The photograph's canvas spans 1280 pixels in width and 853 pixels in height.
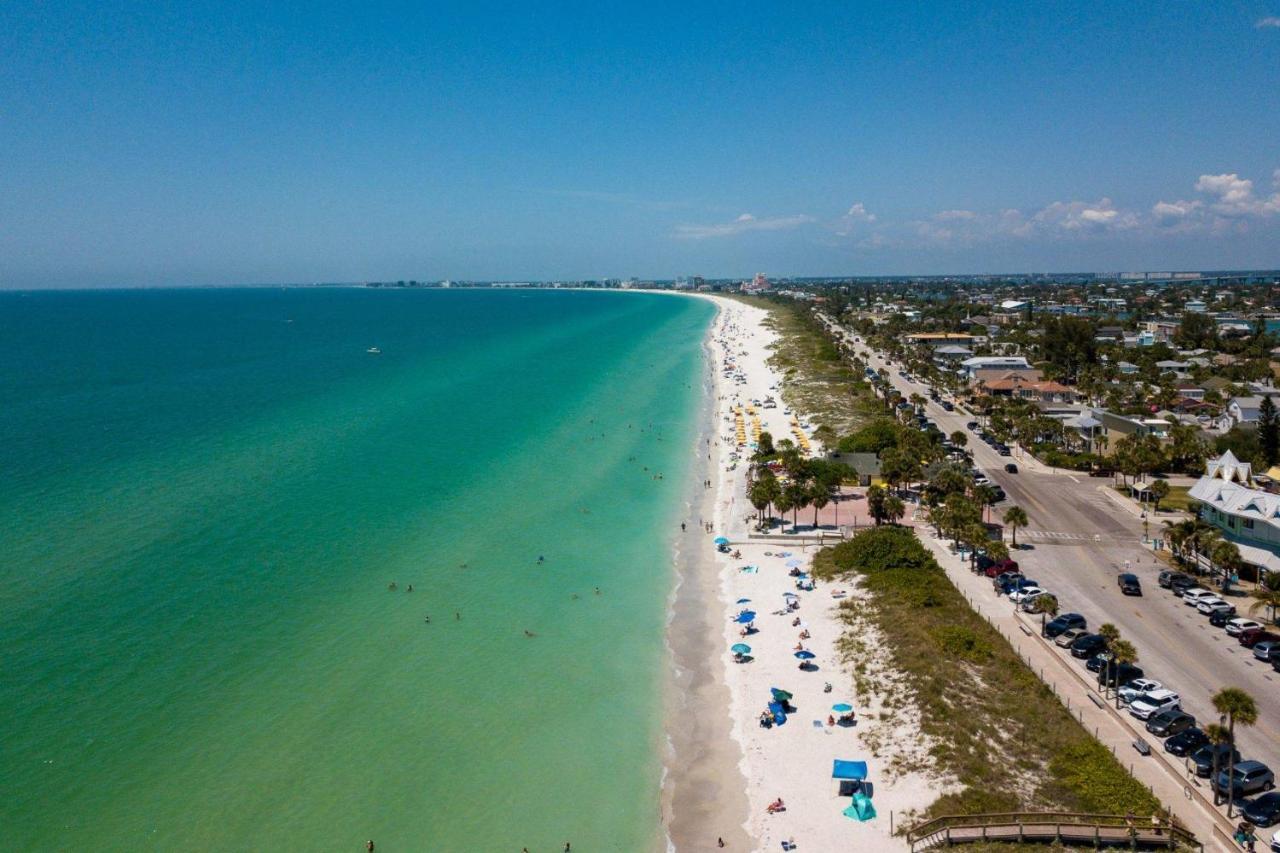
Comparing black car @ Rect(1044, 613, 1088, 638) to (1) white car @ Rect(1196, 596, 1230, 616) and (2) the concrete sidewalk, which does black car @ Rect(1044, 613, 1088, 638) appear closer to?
(2) the concrete sidewalk

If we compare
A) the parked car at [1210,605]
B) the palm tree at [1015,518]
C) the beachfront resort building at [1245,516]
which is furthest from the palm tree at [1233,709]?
the palm tree at [1015,518]

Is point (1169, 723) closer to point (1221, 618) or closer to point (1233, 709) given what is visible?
point (1233, 709)

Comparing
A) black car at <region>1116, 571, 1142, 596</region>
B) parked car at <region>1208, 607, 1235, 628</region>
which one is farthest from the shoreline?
parked car at <region>1208, 607, 1235, 628</region>

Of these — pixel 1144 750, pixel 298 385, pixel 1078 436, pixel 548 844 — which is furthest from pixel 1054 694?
pixel 298 385

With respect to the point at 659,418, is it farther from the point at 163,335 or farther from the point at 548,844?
the point at 163,335

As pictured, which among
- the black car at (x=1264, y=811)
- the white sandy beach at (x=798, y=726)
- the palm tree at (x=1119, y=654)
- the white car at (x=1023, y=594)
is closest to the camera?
the black car at (x=1264, y=811)

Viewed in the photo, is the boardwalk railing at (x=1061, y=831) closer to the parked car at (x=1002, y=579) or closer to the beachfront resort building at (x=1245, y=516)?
the parked car at (x=1002, y=579)
